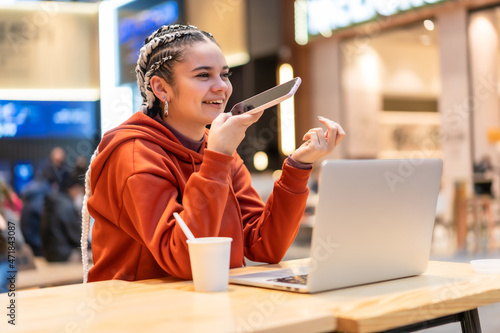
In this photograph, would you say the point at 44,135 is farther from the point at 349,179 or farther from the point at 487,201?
the point at 487,201

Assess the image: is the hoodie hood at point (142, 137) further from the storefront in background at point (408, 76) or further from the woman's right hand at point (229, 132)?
the storefront in background at point (408, 76)

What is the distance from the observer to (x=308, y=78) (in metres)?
10.7

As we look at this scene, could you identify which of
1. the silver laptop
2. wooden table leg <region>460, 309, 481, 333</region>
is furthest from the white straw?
wooden table leg <region>460, 309, 481, 333</region>

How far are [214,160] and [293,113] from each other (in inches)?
358

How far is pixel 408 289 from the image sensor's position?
108 cm

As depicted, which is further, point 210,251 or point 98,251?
point 98,251

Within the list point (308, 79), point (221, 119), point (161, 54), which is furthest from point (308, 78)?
point (221, 119)

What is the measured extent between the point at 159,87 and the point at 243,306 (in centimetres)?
73

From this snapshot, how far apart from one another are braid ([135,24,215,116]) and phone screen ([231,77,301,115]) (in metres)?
0.31

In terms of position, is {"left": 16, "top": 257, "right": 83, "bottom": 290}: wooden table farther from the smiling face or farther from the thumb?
the thumb

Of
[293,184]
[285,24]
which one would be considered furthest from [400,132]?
[293,184]

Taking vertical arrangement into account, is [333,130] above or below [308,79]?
below

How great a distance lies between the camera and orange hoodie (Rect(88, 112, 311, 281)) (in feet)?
4.02

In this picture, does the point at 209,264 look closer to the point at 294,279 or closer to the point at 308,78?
the point at 294,279
